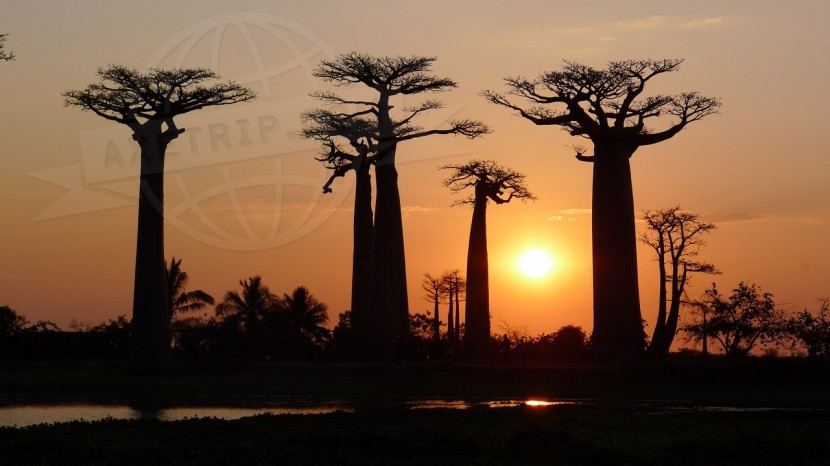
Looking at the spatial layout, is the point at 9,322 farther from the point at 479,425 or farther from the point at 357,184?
the point at 479,425

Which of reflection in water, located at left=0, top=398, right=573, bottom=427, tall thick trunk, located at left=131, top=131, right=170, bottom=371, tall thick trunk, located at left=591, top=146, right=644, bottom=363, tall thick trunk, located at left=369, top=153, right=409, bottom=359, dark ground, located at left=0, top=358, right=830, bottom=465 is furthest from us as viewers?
tall thick trunk, located at left=369, top=153, right=409, bottom=359

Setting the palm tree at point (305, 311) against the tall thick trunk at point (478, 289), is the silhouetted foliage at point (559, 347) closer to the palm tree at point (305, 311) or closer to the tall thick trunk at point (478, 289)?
the tall thick trunk at point (478, 289)

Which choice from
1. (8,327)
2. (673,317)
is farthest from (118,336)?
(673,317)

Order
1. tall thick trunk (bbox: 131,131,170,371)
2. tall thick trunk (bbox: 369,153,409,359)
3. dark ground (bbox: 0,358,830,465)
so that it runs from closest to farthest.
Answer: dark ground (bbox: 0,358,830,465)
tall thick trunk (bbox: 131,131,170,371)
tall thick trunk (bbox: 369,153,409,359)

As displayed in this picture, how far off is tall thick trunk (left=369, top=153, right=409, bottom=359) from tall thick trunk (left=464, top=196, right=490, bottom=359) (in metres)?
3.83

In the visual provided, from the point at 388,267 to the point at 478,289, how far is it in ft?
16.7

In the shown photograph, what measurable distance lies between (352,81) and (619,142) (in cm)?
1165

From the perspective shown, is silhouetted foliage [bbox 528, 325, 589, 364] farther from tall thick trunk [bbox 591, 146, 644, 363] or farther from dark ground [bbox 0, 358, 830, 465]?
dark ground [bbox 0, 358, 830, 465]

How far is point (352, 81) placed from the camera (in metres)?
43.7

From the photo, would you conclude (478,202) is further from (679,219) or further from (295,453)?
(295,453)

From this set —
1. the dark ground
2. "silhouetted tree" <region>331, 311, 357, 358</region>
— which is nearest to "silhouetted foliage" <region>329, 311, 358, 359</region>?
"silhouetted tree" <region>331, 311, 357, 358</region>

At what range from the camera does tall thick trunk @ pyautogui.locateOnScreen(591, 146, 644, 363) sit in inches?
1414

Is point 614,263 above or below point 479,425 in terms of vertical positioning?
above

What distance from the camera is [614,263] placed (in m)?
36.1
